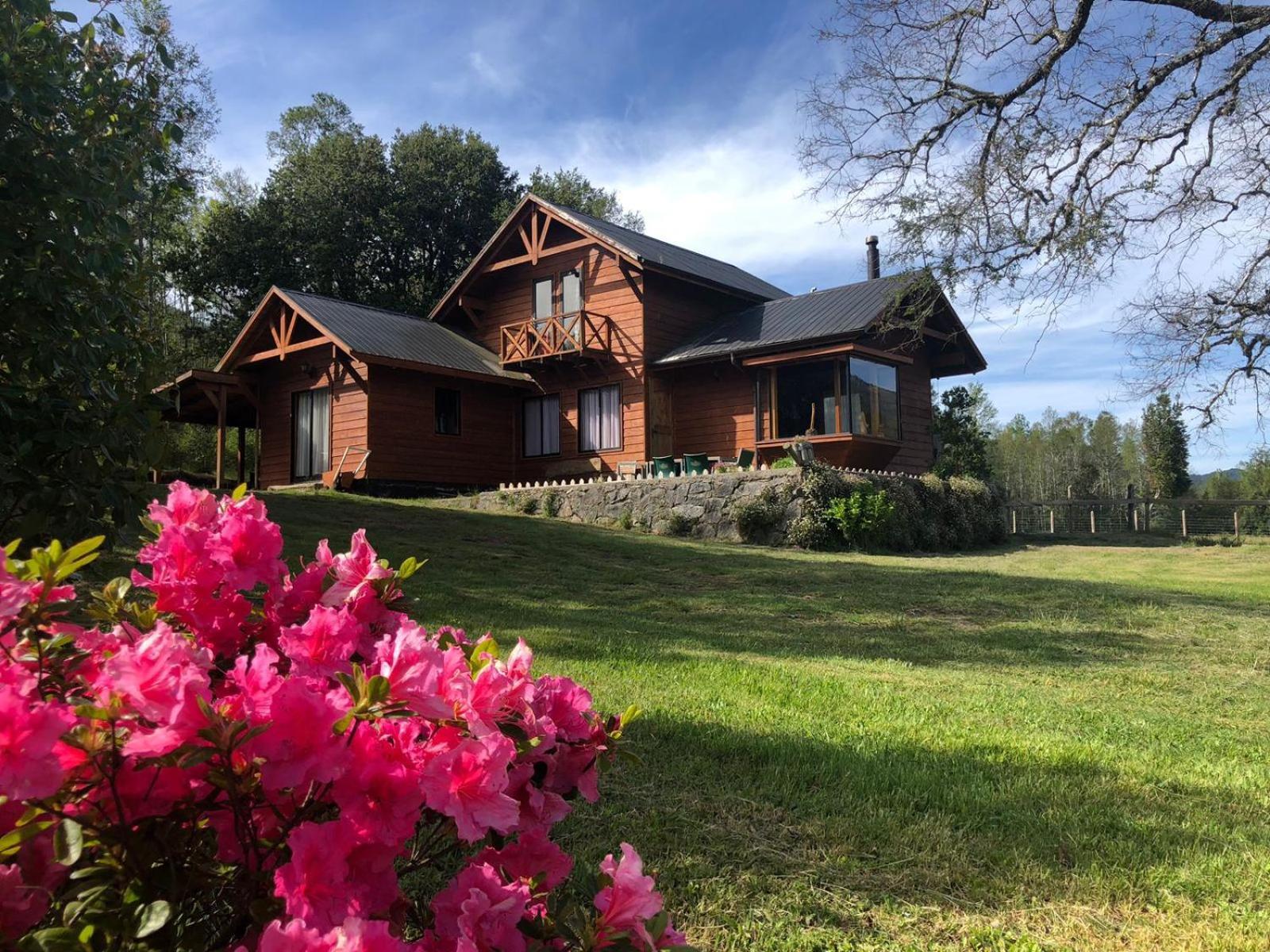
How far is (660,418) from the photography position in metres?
19.9

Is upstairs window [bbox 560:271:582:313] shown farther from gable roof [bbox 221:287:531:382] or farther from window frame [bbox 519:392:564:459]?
window frame [bbox 519:392:564:459]

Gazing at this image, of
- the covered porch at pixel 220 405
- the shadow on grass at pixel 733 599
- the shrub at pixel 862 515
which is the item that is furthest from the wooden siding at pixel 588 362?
the shadow on grass at pixel 733 599

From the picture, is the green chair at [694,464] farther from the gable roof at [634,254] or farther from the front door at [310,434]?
the front door at [310,434]

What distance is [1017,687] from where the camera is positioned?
551 cm

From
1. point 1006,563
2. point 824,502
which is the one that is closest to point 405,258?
point 824,502

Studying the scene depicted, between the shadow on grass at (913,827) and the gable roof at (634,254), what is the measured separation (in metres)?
16.3

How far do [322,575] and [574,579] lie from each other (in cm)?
822

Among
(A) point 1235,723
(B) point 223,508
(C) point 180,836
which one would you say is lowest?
(A) point 1235,723

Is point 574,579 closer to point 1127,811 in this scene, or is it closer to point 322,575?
point 1127,811

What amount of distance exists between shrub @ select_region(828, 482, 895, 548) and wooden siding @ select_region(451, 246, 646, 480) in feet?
18.3

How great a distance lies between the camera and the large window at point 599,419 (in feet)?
65.5

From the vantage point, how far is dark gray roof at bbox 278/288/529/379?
19109 mm

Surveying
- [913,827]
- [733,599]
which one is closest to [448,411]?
[733,599]

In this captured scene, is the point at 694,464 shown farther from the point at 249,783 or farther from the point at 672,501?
the point at 249,783
